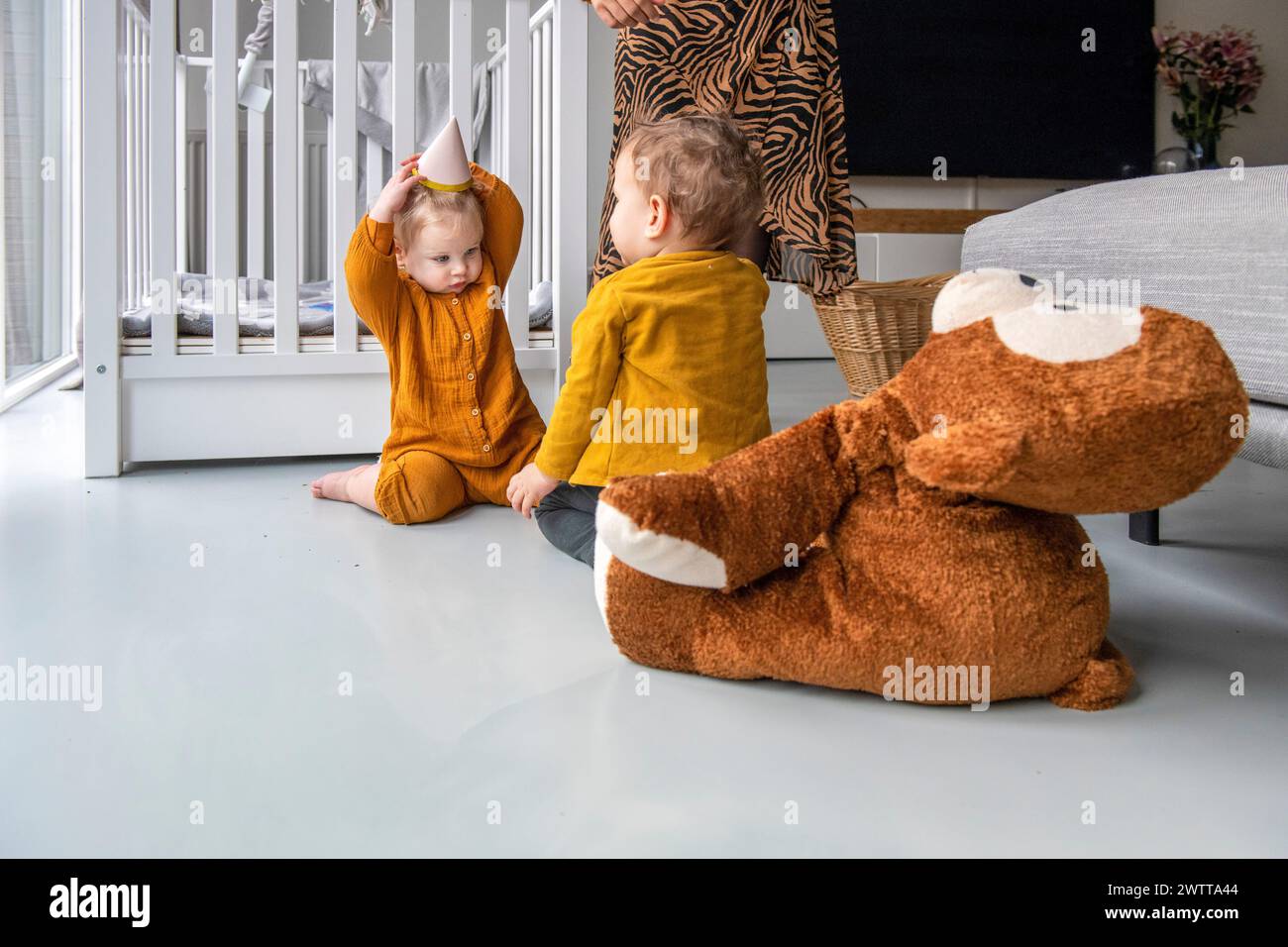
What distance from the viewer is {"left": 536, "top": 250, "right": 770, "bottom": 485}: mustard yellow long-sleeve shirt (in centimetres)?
132

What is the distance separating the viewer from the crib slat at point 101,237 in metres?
1.82

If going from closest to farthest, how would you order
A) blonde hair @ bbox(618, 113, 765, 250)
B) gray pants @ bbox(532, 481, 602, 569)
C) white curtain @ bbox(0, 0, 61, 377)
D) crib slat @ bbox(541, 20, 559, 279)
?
blonde hair @ bbox(618, 113, 765, 250)
gray pants @ bbox(532, 481, 602, 569)
crib slat @ bbox(541, 20, 559, 279)
white curtain @ bbox(0, 0, 61, 377)

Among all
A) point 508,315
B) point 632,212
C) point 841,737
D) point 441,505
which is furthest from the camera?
point 508,315

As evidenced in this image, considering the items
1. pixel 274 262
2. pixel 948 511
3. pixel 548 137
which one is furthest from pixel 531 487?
pixel 548 137

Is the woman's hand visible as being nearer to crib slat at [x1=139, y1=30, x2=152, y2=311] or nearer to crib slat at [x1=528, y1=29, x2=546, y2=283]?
crib slat at [x1=528, y1=29, x2=546, y2=283]

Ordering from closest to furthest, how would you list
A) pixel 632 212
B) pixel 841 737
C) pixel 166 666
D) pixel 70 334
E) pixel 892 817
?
pixel 892 817
pixel 841 737
pixel 166 666
pixel 632 212
pixel 70 334

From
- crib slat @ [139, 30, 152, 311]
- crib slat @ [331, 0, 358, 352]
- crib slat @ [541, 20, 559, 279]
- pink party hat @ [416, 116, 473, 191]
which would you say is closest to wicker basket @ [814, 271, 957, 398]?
crib slat @ [541, 20, 559, 279]

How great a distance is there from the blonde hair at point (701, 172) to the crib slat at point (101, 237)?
0.98m

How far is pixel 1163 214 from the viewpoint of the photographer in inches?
53.4

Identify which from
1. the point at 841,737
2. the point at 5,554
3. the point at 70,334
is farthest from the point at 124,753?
the point at 70,334

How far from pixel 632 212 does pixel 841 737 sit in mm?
711

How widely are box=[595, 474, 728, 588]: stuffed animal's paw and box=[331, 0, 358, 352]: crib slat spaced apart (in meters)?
1.16

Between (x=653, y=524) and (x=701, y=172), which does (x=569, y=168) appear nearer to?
(x=701, y=172)
